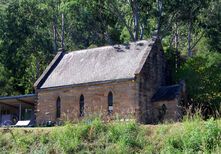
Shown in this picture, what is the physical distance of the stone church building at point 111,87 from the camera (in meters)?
43.2

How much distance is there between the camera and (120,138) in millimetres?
24156

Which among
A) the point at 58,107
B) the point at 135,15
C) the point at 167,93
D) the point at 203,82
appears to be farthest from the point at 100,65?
the point at 135,15

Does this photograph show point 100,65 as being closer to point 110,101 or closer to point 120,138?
point 110,101

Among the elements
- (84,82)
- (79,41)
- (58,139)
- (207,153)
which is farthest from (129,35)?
(207,153)

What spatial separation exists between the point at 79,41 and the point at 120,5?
35.8 ft

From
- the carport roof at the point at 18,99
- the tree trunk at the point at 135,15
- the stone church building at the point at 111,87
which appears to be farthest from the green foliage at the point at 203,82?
the carport roof at the point at 18,99

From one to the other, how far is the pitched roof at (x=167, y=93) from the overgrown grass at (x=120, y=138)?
1813 centimetres

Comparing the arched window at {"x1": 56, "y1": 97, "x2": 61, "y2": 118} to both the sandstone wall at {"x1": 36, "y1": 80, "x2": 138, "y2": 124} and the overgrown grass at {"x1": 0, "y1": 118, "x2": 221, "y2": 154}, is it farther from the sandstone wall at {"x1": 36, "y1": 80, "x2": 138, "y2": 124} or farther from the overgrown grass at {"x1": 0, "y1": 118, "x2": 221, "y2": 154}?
the overgrown grass at {"x1": 0, "y1": 118, "x2": 221, "y2": 154}

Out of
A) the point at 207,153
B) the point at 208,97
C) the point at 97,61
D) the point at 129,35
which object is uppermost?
the point at 129,35

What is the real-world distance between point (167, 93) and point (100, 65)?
6.99 meters

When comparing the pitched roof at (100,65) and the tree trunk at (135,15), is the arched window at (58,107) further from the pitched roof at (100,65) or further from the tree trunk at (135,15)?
the tree trunk at (135,15)

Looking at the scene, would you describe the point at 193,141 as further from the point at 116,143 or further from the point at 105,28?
the point at 105,28

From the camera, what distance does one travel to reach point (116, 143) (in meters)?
24.1

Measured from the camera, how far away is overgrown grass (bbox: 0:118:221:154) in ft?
71.2
